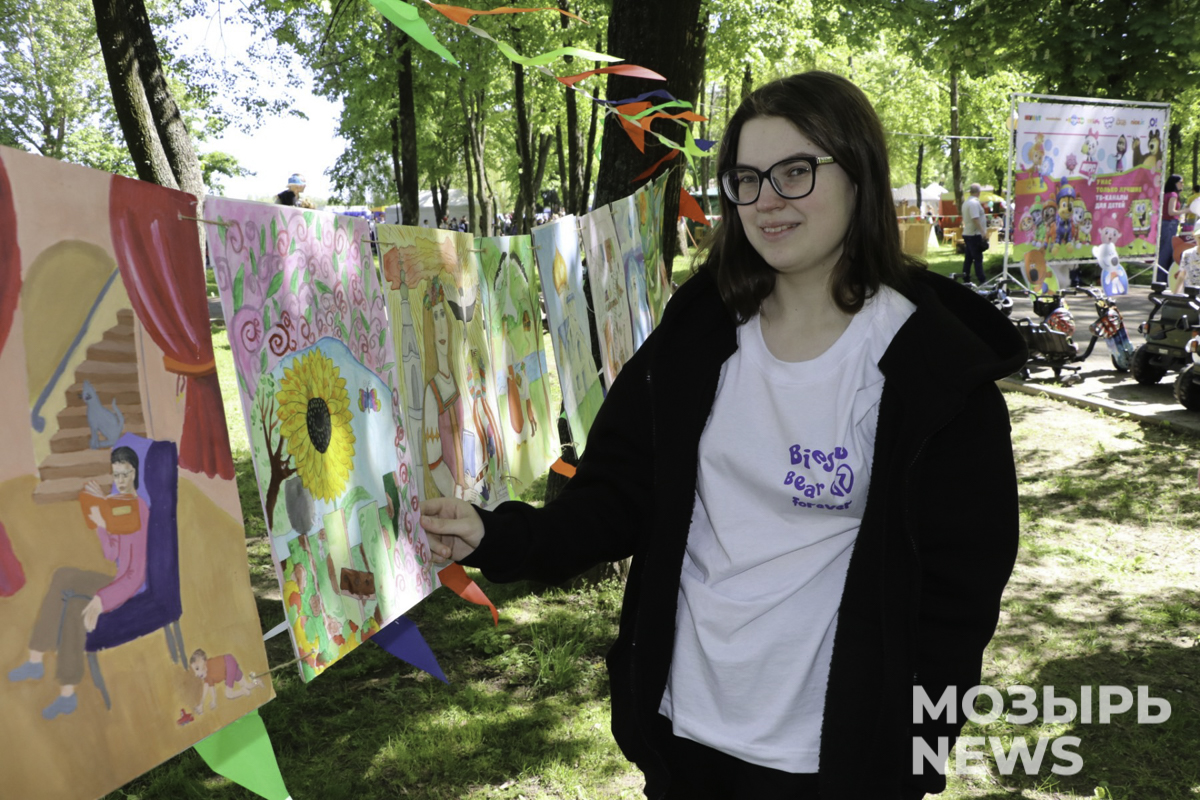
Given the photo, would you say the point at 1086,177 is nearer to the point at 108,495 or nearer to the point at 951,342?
the point at 951,342

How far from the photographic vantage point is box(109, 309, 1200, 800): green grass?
3463mm

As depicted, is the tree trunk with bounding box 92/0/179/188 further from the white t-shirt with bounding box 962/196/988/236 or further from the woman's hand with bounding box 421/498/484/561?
the white t-shirt with bounding box 962/196/988/236

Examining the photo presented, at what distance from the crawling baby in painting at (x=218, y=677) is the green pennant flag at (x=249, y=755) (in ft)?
0.22

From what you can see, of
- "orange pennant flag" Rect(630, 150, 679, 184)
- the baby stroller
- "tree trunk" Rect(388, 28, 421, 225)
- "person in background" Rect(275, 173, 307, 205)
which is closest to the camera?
"orange pennant flag" Rect(630, 150, 679, 184)

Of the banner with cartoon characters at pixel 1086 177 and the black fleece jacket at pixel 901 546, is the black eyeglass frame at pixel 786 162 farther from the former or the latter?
the banner with cartoon characters at pixel 1086 177

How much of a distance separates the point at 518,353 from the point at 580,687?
1.81 metres

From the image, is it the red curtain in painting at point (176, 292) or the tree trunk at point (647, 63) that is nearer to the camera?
the red curtain in painting at point (176, 292)

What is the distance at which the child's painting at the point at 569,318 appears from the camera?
316 centimetres

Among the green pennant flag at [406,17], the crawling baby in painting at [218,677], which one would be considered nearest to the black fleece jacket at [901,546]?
the crawling baby in painting at [218,677]

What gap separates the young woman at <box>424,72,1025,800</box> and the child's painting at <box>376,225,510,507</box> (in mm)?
460

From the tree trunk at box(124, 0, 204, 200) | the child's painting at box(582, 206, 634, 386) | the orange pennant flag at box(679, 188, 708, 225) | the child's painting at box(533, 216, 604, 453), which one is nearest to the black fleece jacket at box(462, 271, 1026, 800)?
the child's painting at box(533, 216, 604, 453)

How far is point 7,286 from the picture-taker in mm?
1187

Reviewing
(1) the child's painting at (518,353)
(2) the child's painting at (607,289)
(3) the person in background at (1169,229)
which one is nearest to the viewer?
(1) the child's painting at (518,353)

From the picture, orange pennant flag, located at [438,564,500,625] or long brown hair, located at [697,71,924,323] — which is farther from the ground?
long brown hair, located at [697,71,924,323]
